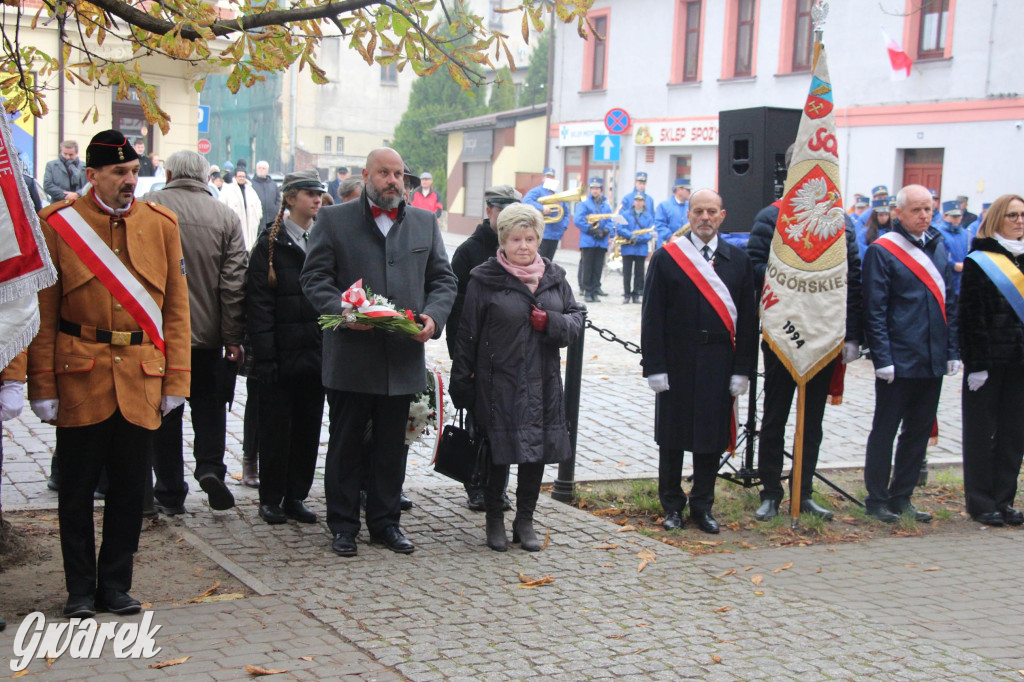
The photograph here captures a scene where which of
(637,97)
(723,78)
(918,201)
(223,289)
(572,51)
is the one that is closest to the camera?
(223,289)

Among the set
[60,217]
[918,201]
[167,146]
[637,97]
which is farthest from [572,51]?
[60,217]

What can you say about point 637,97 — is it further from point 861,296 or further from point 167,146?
point 861,296

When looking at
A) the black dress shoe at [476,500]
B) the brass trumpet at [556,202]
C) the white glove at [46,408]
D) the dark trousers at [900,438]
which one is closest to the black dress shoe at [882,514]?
the dark trousers at [900,438]

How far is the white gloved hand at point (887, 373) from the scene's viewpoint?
710 centimetres

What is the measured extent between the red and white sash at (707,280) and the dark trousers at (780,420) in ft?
1.99

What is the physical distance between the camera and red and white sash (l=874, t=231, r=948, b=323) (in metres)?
7.20

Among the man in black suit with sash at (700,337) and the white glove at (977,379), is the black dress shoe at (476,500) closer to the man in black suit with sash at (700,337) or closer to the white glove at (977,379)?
the man in black suit with sash at (700,337)

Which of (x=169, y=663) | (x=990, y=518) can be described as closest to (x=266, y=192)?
(x=990, y=518)

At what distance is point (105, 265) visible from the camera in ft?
16.2

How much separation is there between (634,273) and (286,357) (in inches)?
574

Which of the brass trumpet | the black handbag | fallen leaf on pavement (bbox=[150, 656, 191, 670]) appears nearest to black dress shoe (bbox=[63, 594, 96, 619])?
fallen leaf on pavement (bbox=[150, 656, 191, 670])

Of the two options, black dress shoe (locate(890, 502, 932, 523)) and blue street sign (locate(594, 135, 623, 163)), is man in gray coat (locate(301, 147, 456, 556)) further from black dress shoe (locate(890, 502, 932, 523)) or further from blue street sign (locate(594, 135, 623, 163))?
blue street sign (locate(594, 135, 623, 163))

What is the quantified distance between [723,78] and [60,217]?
1086 inches

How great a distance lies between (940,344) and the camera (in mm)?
7242
